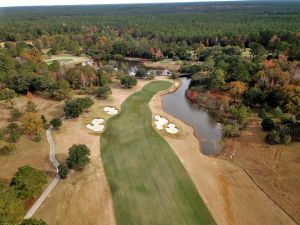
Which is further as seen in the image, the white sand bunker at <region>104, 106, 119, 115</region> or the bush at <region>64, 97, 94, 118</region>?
the white sand bunker at <region>104, 106, 119, 115</region>

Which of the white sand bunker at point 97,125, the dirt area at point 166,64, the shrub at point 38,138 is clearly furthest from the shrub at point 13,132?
the dirt area at point 166,64

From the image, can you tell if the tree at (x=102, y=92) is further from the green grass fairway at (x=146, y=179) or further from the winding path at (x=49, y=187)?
the winding path at (x=49, y=187)

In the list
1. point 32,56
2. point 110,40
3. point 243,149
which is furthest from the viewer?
point 110,40

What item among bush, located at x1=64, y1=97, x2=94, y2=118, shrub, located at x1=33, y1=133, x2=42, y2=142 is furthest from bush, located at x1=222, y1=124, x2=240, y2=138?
shrub, located at x1=33, y1=133, x2=42, y2=142

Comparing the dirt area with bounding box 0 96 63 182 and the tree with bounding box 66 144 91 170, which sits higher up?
the tree with bounding box 66 144 91 170

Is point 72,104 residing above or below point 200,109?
above

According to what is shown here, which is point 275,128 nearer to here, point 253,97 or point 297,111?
point 297,111

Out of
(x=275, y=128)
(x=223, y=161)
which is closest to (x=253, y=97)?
(x=275, y=128)

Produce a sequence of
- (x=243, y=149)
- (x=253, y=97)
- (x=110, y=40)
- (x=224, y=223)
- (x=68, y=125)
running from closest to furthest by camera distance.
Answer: (x=224, y=223) < (x=243, y=149) < (x=68, y=125) < (x=253, y=97) < (x=110, y=40)

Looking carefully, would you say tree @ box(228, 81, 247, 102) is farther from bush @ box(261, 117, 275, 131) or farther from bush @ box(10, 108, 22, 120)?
bush @ box(10, 108, 22, 120)
